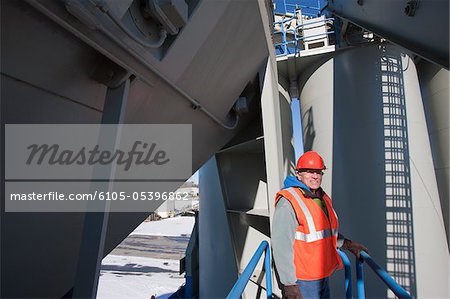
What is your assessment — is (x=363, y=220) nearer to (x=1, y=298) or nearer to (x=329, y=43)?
(x=329, y=43)

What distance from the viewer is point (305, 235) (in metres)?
2.05

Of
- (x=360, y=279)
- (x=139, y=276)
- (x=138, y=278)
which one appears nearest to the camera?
(x=360, y=279)

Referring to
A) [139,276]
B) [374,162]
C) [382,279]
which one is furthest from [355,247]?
[139,276]

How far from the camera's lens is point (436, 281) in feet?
14.3

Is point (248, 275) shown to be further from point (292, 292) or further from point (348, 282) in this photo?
point (348, 282)

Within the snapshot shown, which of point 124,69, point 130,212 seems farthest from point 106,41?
point 130,212

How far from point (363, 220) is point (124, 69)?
182 inches

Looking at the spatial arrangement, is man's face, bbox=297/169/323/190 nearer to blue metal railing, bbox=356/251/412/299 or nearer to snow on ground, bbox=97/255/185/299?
blue metal railing, bbox=356/251/412/299

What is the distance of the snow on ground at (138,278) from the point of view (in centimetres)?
991

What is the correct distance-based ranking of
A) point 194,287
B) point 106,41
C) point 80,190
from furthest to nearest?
point 194,287
point 80,190
point 106,41

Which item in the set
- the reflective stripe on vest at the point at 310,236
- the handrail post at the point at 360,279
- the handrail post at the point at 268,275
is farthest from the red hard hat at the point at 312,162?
the handrail post at the point at 268,275

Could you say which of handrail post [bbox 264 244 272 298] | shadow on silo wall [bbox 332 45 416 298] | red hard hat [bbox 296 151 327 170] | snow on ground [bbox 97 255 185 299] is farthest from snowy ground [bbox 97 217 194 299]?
red hard hat [bbox 296 151 327 170]

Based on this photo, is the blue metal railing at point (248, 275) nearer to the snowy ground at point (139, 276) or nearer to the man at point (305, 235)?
the man at point (305, 235)

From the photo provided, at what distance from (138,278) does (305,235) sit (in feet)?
38.4
